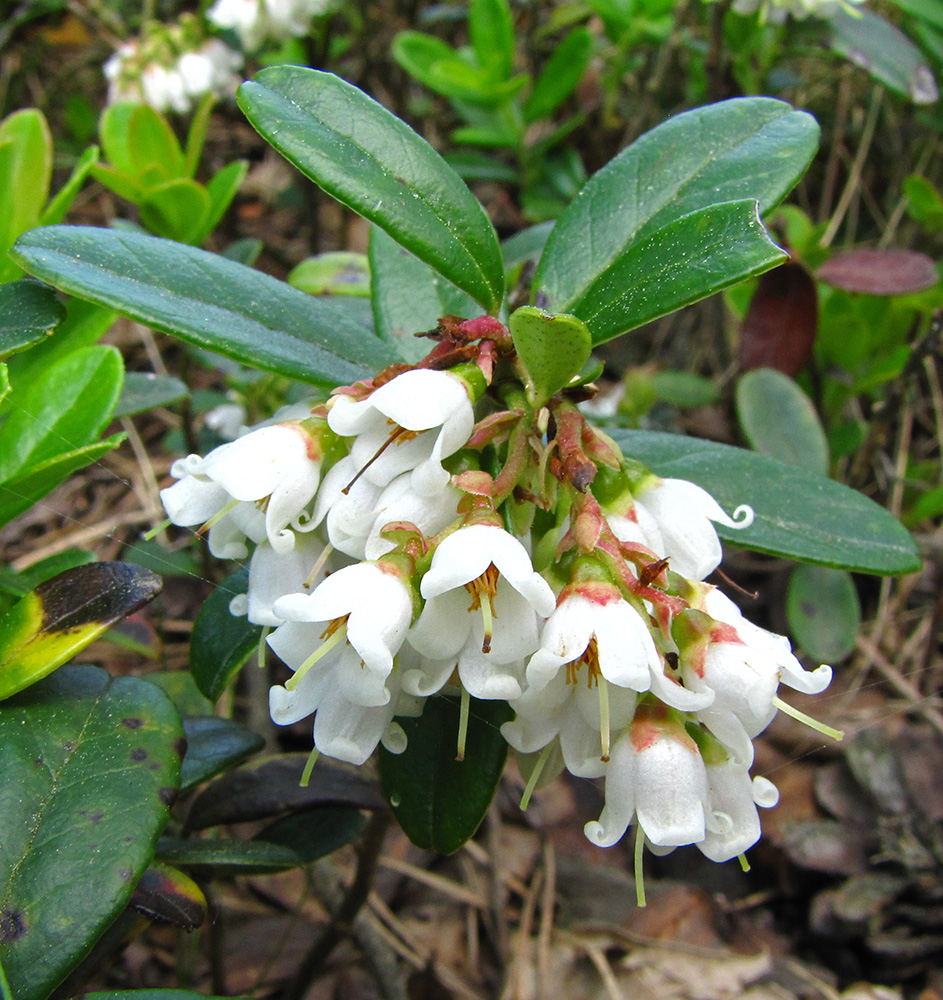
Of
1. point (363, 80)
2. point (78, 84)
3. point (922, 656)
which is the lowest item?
point (922, 656)

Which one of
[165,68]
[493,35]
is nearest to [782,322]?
[493,35]

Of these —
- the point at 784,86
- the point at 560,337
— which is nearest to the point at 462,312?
the point at 560,337

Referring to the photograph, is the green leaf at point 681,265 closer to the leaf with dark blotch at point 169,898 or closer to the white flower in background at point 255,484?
the white flower in background at point 255,484

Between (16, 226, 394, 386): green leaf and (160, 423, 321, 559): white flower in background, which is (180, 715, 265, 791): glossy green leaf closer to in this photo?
(160, 423, 321, 559): white flower in background

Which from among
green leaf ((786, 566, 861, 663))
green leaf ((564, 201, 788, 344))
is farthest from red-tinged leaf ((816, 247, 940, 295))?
green leaf ((564, 201, 788, 344))

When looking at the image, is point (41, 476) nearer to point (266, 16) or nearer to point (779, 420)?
point (779, 420)

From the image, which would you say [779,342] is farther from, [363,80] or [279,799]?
[363,80]
